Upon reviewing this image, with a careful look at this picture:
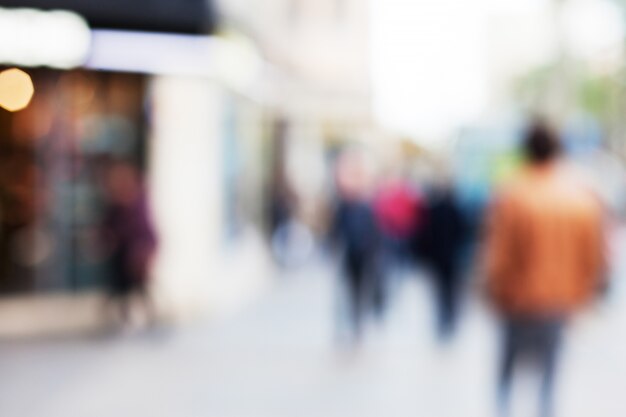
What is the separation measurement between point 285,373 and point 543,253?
4237 millimetres

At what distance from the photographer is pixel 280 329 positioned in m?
12.7

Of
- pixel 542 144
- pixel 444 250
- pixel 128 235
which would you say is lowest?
pixel 444 250

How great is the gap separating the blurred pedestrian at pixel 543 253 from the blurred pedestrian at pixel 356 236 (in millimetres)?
4803

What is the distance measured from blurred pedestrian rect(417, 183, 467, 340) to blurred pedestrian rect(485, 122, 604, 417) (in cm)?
555

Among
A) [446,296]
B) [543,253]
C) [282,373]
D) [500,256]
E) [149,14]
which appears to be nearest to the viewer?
[543,253]

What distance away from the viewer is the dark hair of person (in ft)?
19.2

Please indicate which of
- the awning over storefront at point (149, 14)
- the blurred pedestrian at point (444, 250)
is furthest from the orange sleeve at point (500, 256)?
the blurred pedestrian at point (444, 250)

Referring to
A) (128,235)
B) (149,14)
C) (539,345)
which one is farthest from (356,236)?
(539,345)

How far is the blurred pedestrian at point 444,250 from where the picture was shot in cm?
1159

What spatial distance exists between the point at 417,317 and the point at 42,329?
4790 millimetres

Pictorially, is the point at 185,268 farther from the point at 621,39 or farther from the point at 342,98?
the point at 621,39

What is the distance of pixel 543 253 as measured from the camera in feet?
19.0

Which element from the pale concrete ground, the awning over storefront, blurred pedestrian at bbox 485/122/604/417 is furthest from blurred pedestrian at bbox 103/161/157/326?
blurred pedestrian at bbox 485/122/604/417

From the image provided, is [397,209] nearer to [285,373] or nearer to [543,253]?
[285,373]
